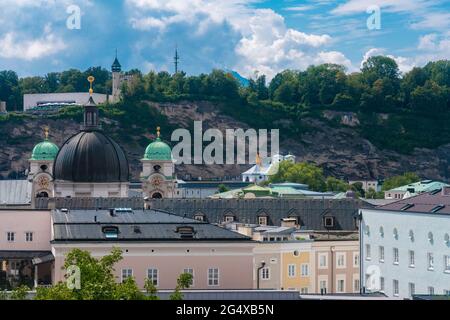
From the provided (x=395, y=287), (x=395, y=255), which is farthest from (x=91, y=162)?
(x=395, y=287)

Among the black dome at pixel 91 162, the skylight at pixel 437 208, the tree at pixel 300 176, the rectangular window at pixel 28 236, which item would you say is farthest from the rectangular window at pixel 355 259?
the tree at pixel 300 176

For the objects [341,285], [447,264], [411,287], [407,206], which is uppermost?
[407,206]

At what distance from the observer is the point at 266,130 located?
487 ft

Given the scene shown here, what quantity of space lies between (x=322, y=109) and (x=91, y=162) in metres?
89.4

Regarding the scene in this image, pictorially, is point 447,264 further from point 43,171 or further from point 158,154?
point 158,154

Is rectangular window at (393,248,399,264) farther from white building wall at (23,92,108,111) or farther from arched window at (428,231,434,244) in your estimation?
white building wall at (23,92,108,111)

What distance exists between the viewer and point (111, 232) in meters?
33.7

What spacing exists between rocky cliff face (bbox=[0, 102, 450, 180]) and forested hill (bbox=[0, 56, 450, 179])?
0.13 metres

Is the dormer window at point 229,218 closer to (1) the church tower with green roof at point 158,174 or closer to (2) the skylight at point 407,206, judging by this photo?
(2) the skylight at point 407,206

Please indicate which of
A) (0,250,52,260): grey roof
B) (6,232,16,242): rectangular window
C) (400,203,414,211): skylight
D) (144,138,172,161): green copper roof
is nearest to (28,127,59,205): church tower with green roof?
(144,138,172,161): green copper roof

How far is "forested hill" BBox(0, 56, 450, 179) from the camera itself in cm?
14588

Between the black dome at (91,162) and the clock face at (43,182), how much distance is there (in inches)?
178

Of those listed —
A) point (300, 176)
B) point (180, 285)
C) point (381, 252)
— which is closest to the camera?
point (180, 285)

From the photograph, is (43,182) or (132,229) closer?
(132,229)
